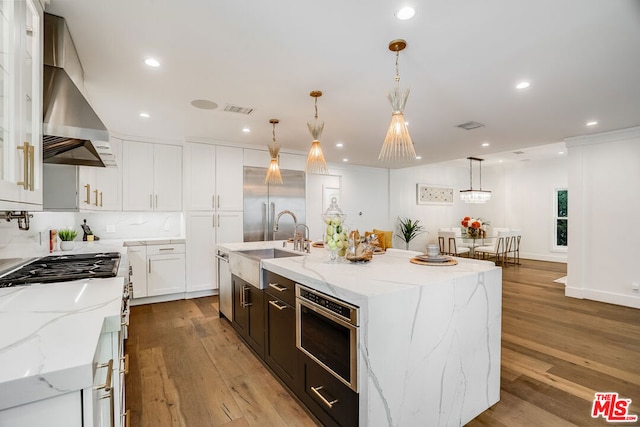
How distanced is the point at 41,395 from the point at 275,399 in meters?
1.71

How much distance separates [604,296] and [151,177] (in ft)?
22.9

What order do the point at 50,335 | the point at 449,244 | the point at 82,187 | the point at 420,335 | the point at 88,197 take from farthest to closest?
the point at 449,244
the point at 88,197
the point at 82,187
the point at 420,335
the point at 50,335

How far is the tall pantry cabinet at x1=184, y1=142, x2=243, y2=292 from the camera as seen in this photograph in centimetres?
470

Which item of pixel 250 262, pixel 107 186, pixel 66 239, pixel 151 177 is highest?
pixel 151 177

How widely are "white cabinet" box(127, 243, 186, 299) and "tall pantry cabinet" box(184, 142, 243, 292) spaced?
0.46 feet

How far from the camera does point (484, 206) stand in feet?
31.2

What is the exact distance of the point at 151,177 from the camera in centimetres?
462

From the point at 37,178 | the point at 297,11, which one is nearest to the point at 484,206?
the point at 297,11

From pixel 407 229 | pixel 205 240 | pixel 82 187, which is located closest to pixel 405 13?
pixel 82 187

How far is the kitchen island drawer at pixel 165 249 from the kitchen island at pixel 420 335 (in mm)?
3060

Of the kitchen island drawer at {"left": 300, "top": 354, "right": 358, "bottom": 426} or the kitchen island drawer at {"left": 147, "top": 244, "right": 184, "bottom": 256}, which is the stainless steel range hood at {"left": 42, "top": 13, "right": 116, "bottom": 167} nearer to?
the kitchen island drawer at {"left": 300, "top": 354, "right": 358, "bottom": 426}

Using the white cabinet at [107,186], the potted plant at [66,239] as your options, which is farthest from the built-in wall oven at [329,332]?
the white cabinet at [107,186]

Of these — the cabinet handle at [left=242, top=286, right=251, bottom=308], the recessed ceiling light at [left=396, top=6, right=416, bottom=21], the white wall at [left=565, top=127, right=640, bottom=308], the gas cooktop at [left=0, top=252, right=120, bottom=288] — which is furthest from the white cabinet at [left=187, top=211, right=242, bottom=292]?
the white wall at [left=565, top=127, right=640, bottom=308]

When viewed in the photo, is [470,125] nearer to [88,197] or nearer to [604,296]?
[604,296]
